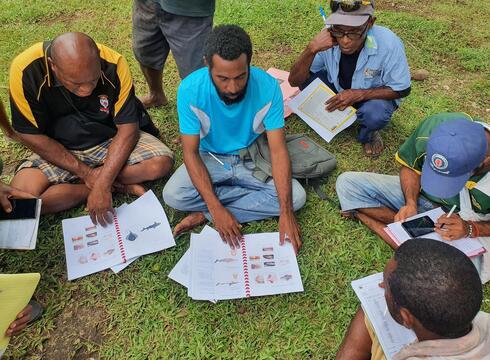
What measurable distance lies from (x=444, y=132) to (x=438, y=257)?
3.29 feet

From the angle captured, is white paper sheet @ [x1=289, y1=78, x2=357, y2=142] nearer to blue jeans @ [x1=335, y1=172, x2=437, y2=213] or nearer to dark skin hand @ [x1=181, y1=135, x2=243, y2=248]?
blue jeans @ [x1=335, y1=172, x2=437, y2=213]

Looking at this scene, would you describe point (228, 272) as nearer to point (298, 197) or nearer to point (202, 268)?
→ point (202, 268)

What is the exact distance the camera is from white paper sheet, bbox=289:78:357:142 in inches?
142

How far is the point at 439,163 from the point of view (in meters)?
2.31

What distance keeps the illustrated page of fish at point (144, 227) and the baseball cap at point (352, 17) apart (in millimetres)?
1834

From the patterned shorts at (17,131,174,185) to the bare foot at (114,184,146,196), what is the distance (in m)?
0.18

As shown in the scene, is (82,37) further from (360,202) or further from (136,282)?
(360,202)

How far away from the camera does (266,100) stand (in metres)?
2.82

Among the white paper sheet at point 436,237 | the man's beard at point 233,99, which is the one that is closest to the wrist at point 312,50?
the man's beard at point 233,99

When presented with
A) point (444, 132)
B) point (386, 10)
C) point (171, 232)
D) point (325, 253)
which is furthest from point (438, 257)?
point (386, 10)

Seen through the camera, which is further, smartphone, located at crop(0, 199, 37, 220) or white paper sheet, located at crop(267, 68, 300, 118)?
white paper sheet, located at crop(267, 68, 300, 118)

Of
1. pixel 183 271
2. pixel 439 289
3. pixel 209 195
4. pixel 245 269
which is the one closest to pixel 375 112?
pixel 209 195

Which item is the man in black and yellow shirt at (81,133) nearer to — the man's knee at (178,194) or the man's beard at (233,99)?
the man's knee at (178,194)

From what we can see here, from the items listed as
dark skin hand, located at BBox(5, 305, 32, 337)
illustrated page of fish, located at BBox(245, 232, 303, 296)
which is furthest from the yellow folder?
illustrated page of fish, located at BBox(245, 232, 303, 296)
